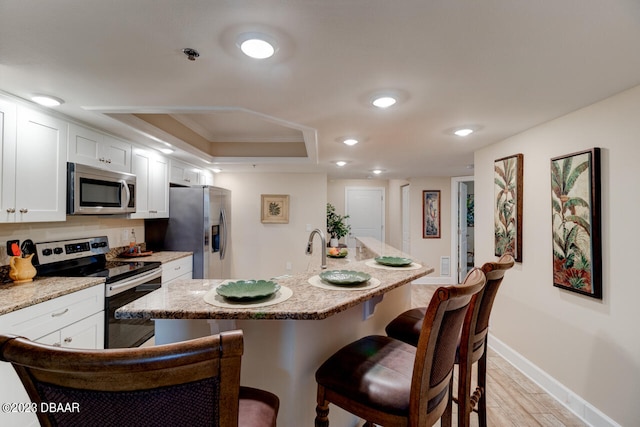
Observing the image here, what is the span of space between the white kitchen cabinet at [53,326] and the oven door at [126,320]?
0.05 metres

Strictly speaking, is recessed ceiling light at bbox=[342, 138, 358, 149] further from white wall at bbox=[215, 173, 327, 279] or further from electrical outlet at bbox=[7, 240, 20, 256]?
electrical outlet at bbox=[7, 240, 20, 256]

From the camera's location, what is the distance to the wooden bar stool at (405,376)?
3.21 ft

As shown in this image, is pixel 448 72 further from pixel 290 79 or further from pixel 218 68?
pixel 218 68

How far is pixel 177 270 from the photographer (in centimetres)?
318

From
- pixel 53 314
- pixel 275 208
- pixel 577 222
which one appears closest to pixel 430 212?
pixel 275 208

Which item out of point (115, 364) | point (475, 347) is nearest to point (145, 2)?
point (115, 364)

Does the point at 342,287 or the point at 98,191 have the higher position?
the point at 98,191

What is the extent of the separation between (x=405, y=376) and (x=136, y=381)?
0.93 meters

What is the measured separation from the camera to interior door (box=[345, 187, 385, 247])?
704cm

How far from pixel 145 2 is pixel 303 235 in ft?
13.6

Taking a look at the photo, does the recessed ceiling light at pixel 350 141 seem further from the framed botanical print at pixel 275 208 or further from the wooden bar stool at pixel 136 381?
the wooden bar stool at pixel 136 381

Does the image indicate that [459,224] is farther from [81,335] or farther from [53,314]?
[53,314]

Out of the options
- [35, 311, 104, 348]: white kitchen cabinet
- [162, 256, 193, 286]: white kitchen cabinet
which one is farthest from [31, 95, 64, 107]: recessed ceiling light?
[162, 256, 193, 286]: white kitchen cabinet

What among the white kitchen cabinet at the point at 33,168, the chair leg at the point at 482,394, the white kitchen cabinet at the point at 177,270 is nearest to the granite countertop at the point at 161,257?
the white kitchen cabinet at the point at 177,270
